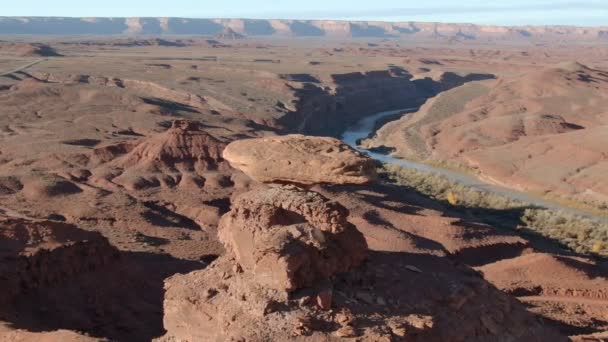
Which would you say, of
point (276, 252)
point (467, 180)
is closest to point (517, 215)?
point (467, 180)

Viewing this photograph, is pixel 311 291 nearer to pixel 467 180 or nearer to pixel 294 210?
pixel 294 210

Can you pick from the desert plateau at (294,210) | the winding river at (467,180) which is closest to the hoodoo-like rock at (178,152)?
the desert plateau at (294,210)

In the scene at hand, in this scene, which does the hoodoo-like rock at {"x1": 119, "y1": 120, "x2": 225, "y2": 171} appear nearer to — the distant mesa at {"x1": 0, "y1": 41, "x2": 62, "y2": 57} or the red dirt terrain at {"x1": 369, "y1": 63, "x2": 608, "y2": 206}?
the red dirt terrain at {"x1": 369, "y1": 63, "x2": 608, "y2": 206}

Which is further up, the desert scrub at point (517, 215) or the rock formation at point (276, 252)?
the rock formation at point (276, 252)

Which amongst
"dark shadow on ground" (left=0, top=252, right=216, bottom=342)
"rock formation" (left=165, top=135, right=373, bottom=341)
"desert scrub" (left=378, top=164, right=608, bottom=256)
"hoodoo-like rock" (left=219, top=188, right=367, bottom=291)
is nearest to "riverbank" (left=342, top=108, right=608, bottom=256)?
"desert scrub" (left=378, top=164, right=608, bottom=256)

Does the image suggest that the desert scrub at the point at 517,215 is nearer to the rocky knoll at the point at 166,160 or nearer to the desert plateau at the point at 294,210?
the desert plateau at the point at 294,210

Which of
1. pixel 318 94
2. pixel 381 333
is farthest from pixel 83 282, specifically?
pixel 318 94

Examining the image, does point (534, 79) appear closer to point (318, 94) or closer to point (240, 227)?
point (318, 94)
